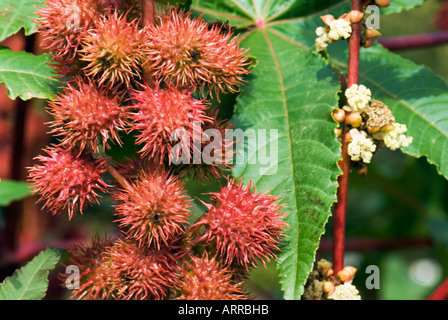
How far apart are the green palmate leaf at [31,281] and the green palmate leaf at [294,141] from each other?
631 mm

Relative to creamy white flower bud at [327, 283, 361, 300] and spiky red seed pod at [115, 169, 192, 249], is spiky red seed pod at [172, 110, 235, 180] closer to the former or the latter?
spiky red seed pod at [115, 169, 192, 249]

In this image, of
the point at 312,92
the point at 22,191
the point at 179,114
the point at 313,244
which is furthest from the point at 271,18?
the point at 22,191

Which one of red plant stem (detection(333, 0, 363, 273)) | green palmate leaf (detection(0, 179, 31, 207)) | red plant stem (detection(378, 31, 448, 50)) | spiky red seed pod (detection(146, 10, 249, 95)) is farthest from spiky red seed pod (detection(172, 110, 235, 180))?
red plant stem (detection(378, 31, 448, 50))

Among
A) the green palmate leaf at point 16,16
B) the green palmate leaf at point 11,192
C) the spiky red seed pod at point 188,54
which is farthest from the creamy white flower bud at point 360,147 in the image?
the green palmate leaf at point 11,192

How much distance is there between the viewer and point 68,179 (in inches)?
62.0

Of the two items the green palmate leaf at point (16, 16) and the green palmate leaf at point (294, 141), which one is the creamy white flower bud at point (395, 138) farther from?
the green palmate leaf at point (16, 16)

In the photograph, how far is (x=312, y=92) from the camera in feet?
6.04

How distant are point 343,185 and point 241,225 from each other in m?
0.38

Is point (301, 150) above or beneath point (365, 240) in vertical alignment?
above

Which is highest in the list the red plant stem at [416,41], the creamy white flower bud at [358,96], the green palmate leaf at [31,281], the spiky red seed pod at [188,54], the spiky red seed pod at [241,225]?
the red plant stem at [416,41]

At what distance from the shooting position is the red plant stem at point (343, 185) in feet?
5.61

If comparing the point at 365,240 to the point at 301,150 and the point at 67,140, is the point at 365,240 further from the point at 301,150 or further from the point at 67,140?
the point at 67,140

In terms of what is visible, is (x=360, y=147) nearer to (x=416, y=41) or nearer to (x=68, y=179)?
(x=68, y=179)
